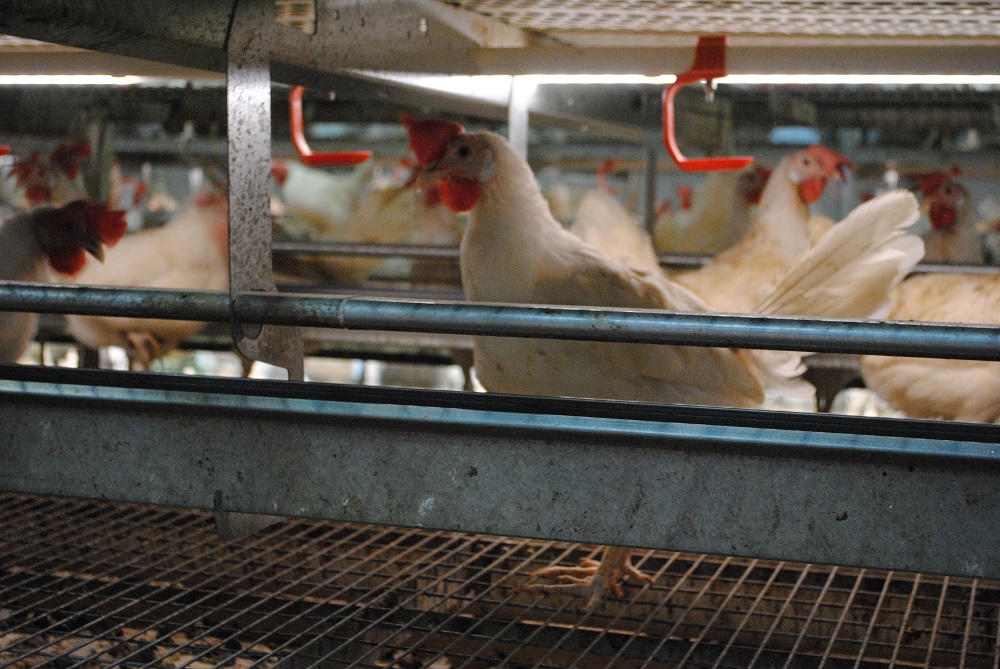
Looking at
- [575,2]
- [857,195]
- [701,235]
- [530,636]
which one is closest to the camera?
[530,636]

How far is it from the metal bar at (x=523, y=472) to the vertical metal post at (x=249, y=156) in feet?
0.57

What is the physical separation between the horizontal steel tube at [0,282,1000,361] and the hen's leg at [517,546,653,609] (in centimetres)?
66

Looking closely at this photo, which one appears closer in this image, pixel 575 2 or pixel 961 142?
pixel 575 2

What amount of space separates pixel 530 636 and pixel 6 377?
0.72 metres

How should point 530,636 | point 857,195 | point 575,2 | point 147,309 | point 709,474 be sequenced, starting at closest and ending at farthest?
point 709,474 → point 147,309 → point 530,636 → point 575,2 → point 857,195

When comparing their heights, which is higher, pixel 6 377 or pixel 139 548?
pixel 6 377

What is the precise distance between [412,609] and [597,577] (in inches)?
14.5

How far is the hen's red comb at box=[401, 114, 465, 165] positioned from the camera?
6.69 ft

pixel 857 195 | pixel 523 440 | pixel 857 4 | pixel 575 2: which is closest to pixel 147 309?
pixel 523 440

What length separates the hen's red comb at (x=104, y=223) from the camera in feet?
8.25

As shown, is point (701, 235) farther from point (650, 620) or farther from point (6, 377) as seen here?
point (6, 377)

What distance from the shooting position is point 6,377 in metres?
1.10

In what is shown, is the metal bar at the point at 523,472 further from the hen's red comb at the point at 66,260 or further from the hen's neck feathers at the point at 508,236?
the hen's red comb at the point at 66,260

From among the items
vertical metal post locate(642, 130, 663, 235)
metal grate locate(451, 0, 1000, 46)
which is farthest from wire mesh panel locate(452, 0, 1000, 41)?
vertical metal post locate(642, 130, 663, 235)
